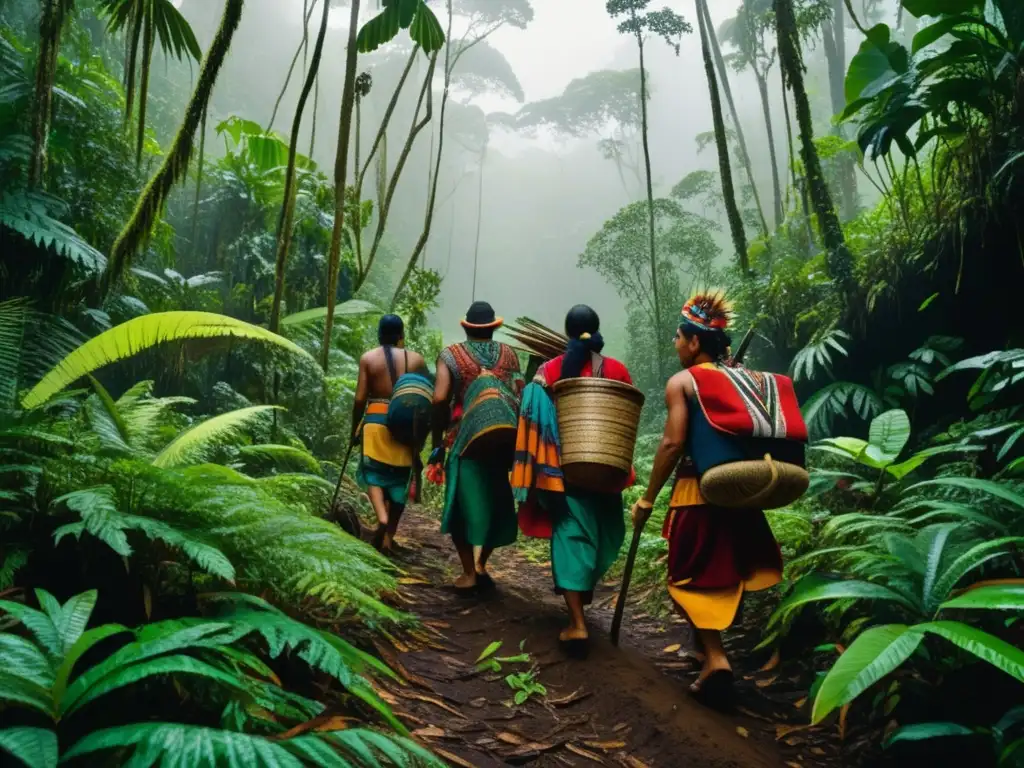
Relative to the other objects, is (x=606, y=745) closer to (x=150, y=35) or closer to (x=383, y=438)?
(x=383, y=438)

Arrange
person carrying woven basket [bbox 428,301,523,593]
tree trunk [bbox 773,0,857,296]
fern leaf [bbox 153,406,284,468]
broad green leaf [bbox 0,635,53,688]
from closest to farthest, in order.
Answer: broad green leaf [bbox 0,635,53,688] < fern leaf [bbox 153,406,284,468] < person carrying woven basket [bbox 428,301,523,593] < tree trunk [bbox 773,0,857,296]

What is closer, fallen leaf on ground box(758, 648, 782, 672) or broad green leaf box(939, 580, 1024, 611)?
broad green leaf box(939, 580, 1024, 611)

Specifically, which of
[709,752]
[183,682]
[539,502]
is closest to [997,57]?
[539,502]

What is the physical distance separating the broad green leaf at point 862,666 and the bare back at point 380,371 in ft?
12.5

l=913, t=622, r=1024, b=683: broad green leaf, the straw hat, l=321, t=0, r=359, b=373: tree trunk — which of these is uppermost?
l=321, t=0, r=359, b=373: tree trunk

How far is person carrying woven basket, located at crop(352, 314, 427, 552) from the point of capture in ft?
17.0

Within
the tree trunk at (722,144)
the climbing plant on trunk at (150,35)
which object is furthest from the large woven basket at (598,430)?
the tree trunk at (722,144)

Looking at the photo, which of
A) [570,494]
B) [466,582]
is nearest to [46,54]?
[570,494]

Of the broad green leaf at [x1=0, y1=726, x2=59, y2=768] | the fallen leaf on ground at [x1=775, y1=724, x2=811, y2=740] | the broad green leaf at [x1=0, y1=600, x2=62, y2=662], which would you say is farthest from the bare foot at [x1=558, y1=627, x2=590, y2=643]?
the broad green leaf at [x1=0, y1=726, x2=59, y2=768]

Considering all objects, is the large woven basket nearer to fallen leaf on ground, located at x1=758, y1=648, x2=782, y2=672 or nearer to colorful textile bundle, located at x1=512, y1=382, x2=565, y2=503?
colorful textile bundle, located at x1=512, y1=382, x2=565, y2=503

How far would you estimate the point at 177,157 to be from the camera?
361 centimetres

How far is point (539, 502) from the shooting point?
3750 millimetres

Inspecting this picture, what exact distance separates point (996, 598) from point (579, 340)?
234 centimetres

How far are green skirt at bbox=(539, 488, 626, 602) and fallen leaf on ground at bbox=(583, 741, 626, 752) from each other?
957 mm
